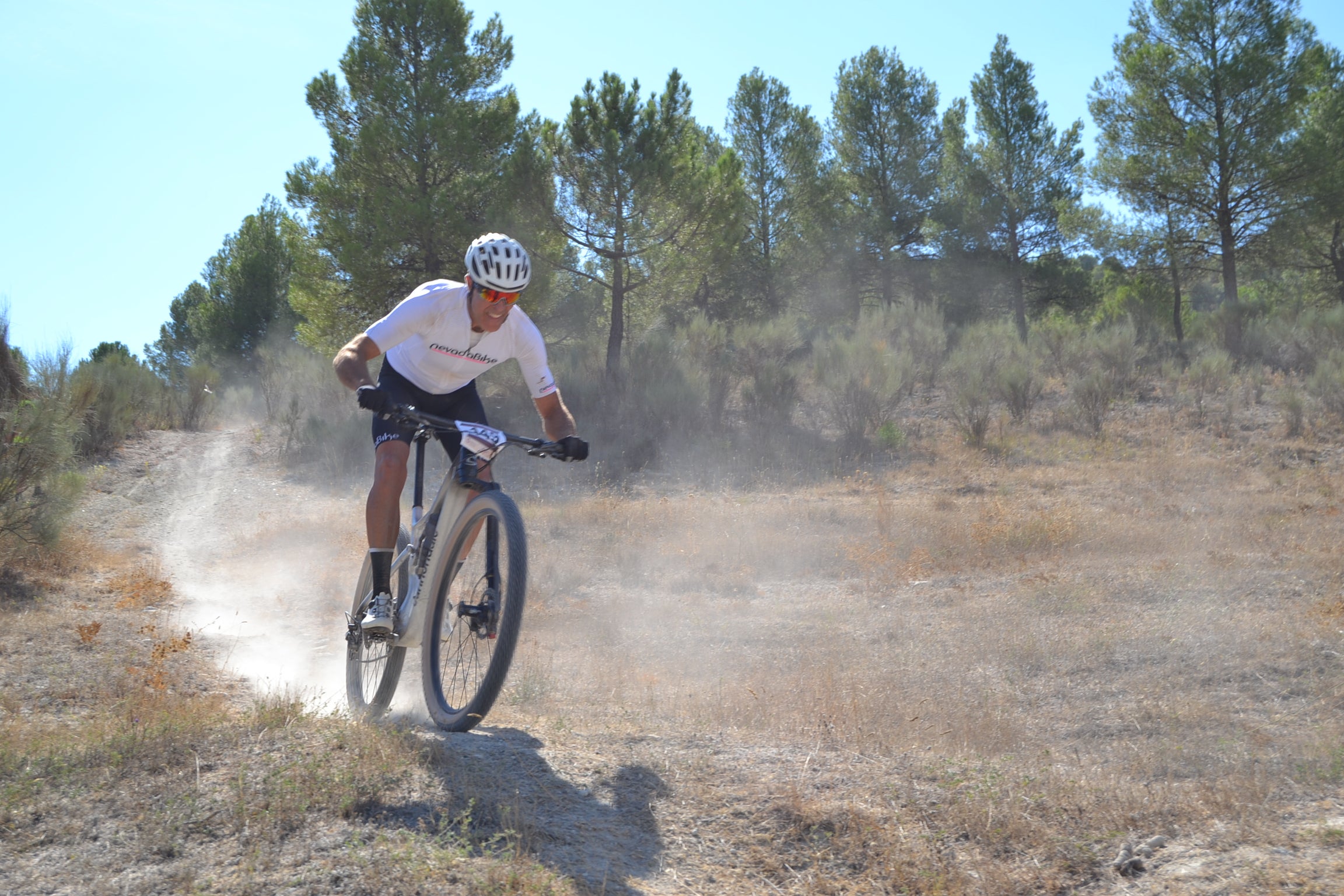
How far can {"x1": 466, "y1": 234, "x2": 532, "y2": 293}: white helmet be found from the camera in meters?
4.01

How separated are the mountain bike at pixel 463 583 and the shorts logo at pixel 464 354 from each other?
0.40m

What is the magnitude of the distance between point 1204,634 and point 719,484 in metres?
8.99

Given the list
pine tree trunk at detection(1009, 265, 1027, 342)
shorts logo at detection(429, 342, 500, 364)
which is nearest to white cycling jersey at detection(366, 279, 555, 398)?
shorts logo at detection(429, 342, 500, 364)

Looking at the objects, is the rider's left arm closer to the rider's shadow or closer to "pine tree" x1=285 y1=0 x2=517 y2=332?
the rider's shadow

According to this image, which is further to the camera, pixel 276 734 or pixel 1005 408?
pixel 1005 408

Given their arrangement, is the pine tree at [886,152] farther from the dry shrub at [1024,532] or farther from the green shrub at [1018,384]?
the dry shrub at [1024,532]

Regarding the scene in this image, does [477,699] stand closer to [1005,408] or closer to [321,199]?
[1005,408]

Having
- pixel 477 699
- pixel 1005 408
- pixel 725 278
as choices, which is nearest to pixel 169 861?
pixel 477 699

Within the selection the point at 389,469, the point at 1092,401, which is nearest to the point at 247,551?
the point at 389,469

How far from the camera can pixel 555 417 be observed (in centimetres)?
447

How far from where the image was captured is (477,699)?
147 inches

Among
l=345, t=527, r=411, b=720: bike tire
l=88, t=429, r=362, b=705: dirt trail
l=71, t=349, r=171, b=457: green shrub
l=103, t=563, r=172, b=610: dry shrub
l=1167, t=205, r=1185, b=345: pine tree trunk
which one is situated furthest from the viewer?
l=1167, t=205, r=1185, b=345: pine tree trunk

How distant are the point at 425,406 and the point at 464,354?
388 mm

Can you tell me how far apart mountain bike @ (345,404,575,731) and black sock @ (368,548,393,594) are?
0.25 feet
